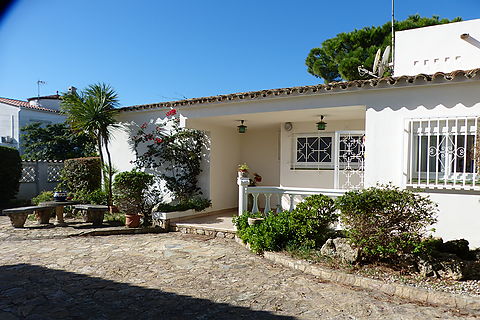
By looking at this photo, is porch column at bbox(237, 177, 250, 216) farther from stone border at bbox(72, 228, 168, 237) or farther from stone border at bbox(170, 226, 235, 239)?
stone border at bbox(72, 228, 168, 237)

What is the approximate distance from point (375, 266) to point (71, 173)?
11380mm

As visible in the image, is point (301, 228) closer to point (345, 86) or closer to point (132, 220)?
point (345, 86)

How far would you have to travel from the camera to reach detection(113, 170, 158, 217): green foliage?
31.1 ft

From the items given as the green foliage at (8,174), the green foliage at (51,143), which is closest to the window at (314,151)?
the green foliage at (8,174)

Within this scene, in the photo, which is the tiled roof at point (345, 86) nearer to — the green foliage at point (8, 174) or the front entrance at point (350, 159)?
the front entrance at point (350, 159)

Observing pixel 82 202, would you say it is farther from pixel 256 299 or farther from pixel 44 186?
pixel 256 299

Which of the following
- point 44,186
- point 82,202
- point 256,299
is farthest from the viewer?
point 44,186

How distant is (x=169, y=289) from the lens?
16.5ft

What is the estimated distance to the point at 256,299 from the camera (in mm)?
4656

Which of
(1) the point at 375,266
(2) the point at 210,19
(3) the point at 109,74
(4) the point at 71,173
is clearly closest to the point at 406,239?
(1) the point at 375,266

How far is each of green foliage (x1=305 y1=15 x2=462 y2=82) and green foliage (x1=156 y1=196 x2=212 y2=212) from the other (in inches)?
565

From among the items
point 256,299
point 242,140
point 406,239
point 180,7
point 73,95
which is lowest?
point 256,299

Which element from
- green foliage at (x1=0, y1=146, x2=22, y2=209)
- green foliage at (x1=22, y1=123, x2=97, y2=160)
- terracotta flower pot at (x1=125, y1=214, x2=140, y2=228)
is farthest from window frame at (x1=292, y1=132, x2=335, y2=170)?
green foliage at (x1=22, y1=123, x2=97, y2=160)

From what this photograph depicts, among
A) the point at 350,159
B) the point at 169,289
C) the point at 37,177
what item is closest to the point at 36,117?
the point at 37,177
